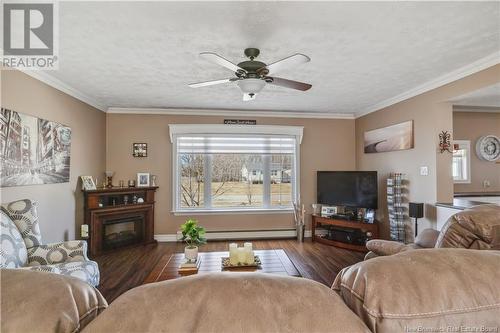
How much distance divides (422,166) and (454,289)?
3.46 metres

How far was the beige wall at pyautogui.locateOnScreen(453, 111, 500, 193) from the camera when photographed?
441 centimetres

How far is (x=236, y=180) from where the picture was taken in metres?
4.91

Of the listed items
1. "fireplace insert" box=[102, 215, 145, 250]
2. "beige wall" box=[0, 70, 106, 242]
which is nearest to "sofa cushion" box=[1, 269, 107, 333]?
"beige wall" box=[0, 70, 106, 242]

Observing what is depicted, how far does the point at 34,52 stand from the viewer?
2357 mm

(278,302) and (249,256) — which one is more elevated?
(278,302)

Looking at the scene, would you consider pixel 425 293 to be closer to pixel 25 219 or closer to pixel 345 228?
pixel 25 219

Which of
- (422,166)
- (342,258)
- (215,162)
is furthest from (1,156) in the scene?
(422,166)

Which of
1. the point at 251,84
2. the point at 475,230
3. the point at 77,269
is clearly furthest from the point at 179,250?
the point at 475,230

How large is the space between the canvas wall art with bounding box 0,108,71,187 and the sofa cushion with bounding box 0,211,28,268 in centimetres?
56

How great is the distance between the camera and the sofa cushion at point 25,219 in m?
2.16

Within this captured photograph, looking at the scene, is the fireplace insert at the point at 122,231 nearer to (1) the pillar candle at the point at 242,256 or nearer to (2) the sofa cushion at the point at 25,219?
(2) the sofa cushion at the point at 25,219

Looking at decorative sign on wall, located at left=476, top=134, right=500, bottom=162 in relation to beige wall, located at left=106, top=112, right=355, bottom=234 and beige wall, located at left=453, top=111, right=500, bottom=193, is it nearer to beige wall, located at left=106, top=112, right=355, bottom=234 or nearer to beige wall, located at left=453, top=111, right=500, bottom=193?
beige wall, located at left=453, top=111, right=500, bottom=193

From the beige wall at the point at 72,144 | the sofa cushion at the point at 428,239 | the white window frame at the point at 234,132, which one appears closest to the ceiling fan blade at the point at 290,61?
the sofa cushion at the point at 428,239

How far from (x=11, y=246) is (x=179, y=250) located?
2.39m
